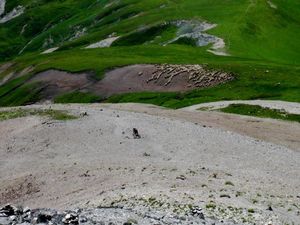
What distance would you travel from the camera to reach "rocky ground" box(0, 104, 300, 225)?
3519 cm

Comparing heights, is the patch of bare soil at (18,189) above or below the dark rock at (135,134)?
above

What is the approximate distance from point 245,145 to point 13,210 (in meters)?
33.2

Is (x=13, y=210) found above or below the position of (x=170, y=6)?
above

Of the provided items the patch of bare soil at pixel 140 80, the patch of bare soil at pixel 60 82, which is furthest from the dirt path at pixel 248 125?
the patch of bare soil at pixel 60 82

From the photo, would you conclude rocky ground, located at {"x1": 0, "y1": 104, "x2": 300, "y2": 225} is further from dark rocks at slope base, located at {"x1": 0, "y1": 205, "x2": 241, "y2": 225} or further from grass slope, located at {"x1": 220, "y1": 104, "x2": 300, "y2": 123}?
grass slope, located at {"x1": 220, "y1": 104, "x2": 300, "y2": 123}

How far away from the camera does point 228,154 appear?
185 ft

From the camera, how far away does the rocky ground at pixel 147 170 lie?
115 feet

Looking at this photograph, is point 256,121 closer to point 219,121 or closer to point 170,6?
point 219,121

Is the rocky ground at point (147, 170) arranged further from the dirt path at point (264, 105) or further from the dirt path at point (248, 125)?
the dirt path at point (264, 105)

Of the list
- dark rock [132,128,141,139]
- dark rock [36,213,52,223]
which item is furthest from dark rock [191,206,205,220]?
dark rock [132,128,141,139]

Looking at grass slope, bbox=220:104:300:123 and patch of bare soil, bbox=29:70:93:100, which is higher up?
patch of bare soil, bbox=29:70:93:100

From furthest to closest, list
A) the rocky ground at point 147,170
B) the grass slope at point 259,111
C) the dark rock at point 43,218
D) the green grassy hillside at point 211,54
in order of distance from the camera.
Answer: the green grassy hillside at point 211,54 < the grass slope at point 259,111 < the rocky ground at point 147,170 < the dark rock at point 43,218

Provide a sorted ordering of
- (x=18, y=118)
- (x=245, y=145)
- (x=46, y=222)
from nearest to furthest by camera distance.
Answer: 1. (x=46, y=222)
2. (x=245, y=145)
3. (x=18, y=118)

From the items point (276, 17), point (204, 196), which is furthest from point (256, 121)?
point (276, 17)
